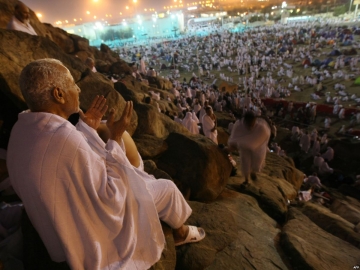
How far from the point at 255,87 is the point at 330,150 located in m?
10.3

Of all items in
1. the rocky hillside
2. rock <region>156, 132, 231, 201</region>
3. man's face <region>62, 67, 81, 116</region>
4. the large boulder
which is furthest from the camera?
the large boulder

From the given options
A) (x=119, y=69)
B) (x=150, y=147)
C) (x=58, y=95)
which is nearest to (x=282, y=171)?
→ (x=150, y=147)

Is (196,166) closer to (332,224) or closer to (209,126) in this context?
(332,224)

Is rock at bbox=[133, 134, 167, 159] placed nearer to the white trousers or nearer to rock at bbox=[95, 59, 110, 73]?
the white trousers

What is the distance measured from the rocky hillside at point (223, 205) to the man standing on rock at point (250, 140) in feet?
1.07

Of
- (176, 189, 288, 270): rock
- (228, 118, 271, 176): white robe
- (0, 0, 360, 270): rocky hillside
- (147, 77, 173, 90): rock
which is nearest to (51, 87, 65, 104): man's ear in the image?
(0, 0, 360, 270): rocky hillside

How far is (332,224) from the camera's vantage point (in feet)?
12.4

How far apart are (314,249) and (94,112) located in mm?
2857

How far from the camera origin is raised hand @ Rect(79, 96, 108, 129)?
5.67 ft

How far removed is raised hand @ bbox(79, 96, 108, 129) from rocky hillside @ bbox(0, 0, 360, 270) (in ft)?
3.49

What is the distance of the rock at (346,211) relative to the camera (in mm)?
4473

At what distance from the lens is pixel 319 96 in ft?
49.1

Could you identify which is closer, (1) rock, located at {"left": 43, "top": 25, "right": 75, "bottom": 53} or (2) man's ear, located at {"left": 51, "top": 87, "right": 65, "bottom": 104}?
(2) man's ear, located at {"left": 51, "top": 87, "right": 65, "bottom": 104}

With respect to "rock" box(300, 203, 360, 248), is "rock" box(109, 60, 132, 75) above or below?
above
